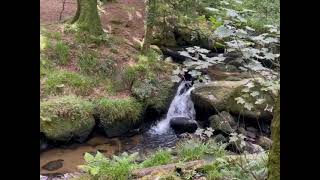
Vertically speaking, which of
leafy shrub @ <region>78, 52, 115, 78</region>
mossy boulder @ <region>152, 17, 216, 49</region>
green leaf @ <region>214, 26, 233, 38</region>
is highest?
mossy boulder @ <region>152, 17, 216, 49</region>

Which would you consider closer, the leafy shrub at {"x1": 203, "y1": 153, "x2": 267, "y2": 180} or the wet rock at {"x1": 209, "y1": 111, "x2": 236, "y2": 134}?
the leafy shrub at {"x1": 203, "y1": 153, "x2": 267, "y2": 180}

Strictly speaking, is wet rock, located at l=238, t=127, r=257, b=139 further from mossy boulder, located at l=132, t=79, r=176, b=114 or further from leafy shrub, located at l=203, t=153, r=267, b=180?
leafy shrub, located at l=203, t=153, r=267, b=180

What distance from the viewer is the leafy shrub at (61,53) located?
11.9m

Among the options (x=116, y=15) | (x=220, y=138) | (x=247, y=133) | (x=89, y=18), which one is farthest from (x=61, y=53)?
(x=247, y=133)

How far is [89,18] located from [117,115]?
4271 millimetres

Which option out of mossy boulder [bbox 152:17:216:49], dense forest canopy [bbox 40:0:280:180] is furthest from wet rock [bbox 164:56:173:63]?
mossy boulder [bbox 152:17:216:49]

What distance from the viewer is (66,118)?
9.91m

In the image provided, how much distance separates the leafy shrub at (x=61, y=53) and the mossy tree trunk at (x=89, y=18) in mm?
1244

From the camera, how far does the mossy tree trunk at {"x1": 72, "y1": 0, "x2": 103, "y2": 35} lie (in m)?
13.2

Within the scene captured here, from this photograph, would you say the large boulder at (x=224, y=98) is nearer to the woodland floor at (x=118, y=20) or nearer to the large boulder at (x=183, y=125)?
the large boulder at (x=183, y=125)

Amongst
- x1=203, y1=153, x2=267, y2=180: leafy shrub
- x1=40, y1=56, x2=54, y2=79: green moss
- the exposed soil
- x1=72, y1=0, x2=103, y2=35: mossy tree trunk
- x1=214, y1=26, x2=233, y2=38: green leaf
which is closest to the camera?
x1=214, y1=26, x2=233, y2=38: green leaf

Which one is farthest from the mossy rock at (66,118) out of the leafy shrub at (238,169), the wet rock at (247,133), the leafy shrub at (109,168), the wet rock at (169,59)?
the leafy shrub at (238,169)
